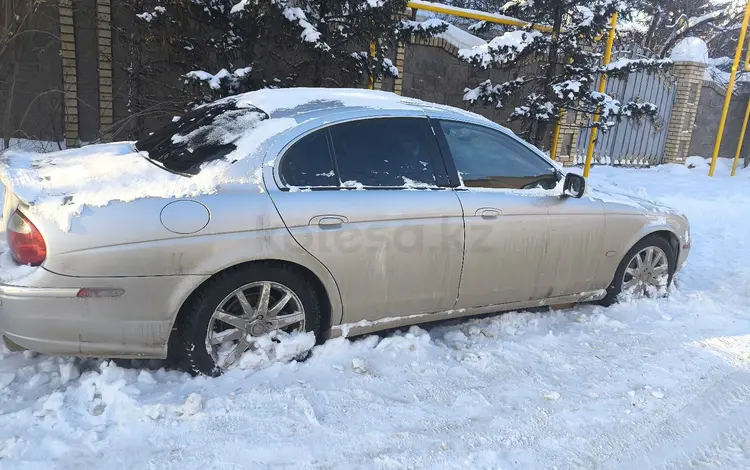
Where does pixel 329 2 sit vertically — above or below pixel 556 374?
above

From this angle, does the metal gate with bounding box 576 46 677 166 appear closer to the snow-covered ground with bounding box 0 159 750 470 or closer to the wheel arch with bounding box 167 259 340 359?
the snow-covered ground with bounding box 0 159 750 470

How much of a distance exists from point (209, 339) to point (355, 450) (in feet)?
3.27

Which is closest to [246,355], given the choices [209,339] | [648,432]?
[209,339]

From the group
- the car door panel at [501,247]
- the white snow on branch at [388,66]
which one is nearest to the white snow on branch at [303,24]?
the white snow on branch at [388,66]

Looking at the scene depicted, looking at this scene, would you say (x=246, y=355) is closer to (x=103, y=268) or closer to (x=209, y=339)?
(x=209, y=339)

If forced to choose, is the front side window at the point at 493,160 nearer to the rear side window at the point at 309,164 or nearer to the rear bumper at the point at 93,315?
the rear side window at the point at 309,164

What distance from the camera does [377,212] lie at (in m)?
3.28

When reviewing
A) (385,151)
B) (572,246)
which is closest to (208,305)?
(385,151)

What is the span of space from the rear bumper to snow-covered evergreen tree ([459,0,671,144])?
19.3 ft

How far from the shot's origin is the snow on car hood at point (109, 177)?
2.74m

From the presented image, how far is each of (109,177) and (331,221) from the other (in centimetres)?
123

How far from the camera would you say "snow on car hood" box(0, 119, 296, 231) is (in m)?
2.74

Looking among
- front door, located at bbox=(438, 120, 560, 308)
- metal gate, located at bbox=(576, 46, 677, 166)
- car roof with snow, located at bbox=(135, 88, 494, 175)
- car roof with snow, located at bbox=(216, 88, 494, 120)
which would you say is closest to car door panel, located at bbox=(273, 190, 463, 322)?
front door, located at bbox=(438, 120, 560, 308)

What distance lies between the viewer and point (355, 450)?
2.61m
